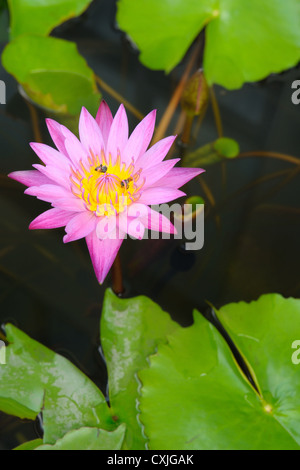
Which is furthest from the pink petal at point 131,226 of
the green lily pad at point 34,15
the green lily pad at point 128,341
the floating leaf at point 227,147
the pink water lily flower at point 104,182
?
the green lily pad at point 34,15

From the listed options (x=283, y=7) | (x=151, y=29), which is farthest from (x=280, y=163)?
(x=151, y=29)

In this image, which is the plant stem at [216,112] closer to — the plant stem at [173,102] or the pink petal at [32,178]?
the plant stem at [173,102]

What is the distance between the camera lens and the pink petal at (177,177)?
1307 millimetres

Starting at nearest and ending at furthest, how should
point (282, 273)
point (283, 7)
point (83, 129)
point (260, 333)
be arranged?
point (83, 129) < point (260, 333) < point (282, 273) < point (283, 7)

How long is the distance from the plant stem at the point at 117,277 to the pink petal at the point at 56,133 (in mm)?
404

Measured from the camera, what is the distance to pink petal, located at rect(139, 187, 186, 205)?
1.25m

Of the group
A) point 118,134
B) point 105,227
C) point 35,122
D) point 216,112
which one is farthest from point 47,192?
point 216,112

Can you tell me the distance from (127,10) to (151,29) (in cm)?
17

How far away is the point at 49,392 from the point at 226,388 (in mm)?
576

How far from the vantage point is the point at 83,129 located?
136cm

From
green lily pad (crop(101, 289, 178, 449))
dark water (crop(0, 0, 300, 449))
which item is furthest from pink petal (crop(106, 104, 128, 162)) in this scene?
dark water (crop(0, 0, 300, 449))

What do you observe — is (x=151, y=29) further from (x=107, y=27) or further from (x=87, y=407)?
(x=87, y=407)

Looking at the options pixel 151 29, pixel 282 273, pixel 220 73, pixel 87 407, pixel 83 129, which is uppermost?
pixel 151 29

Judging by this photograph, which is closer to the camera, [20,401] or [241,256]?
[20,401]
